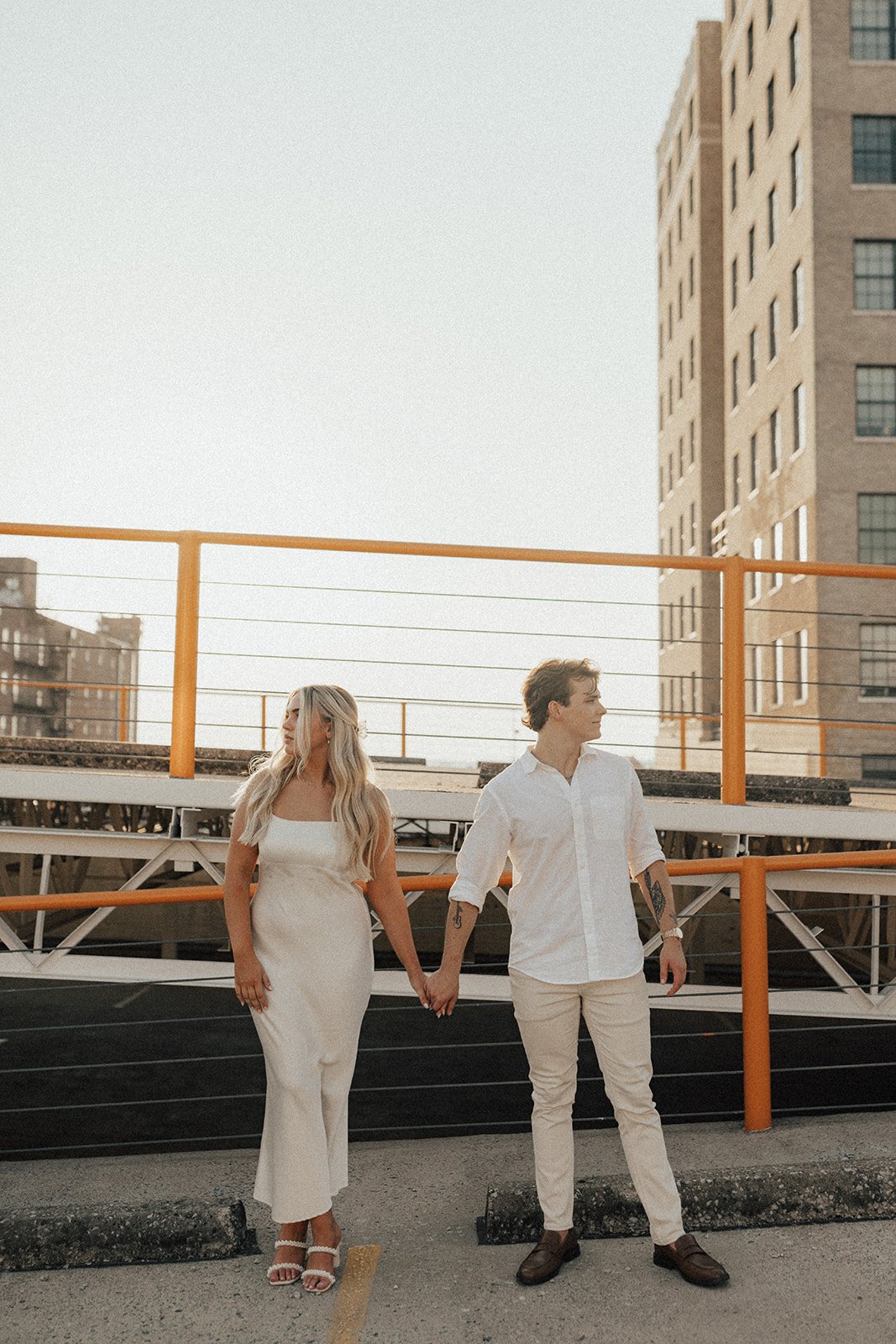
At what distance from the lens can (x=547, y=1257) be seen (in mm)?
3473

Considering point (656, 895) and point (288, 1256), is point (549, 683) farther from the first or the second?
point (288, 1256)

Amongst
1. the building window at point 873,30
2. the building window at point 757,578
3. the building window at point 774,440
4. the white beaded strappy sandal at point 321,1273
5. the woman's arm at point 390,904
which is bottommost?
the white beaded strappy sandal at point 321,1273

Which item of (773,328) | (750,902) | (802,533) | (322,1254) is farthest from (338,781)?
(773,328)

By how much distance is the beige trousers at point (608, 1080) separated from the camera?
3.46 metres

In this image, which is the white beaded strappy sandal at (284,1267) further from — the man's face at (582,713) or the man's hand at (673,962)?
the man's face at (582,713)

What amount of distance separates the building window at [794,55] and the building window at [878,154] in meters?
2.70

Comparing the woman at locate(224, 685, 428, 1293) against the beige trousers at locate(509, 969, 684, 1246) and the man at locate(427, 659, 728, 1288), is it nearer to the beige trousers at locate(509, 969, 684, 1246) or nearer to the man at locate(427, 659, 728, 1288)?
the man at locate(427, 659, 728, 1288)

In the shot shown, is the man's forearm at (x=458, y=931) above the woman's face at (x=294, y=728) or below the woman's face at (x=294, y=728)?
below

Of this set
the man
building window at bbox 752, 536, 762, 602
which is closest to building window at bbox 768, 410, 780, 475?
building window at bbox 752, 536, 762, 602

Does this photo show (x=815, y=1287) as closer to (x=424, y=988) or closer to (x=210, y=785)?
(x=424, y=988)

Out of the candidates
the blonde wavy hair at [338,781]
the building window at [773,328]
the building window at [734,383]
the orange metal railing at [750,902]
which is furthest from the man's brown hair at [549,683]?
the building window at [734,383]

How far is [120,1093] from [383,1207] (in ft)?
15.1

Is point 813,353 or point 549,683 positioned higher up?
point 813,353

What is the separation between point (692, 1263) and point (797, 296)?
32.6 metres
